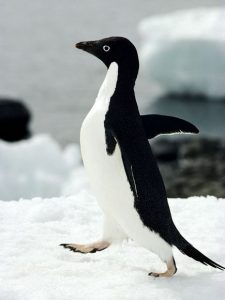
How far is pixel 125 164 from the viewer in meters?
2.47

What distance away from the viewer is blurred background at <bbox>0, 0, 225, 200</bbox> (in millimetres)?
10102

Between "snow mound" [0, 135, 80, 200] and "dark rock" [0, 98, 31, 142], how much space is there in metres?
4.79

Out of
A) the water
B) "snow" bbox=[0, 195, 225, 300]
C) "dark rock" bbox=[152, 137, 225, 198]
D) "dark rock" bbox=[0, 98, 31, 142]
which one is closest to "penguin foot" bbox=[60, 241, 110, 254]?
"snow" bbox=[0, 195, 225, 300]

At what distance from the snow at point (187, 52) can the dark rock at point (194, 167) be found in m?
3.00

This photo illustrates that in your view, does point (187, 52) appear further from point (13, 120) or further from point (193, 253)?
point (193, 253)

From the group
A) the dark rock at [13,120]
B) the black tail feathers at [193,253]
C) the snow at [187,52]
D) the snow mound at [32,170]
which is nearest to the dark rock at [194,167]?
the snow mound at [32,170]

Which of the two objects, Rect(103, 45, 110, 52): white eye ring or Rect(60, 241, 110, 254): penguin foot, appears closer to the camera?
Rect(103, 45, 110, 52): white eye ring

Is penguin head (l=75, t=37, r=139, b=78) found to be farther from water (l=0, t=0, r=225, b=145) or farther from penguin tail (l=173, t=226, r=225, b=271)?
water (l=0, t=0, r=225, b=145)

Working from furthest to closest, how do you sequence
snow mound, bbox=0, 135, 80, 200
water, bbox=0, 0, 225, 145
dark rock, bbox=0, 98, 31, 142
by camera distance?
water, bbox=0, 0, 225, 145 < dark rock, bbox=0, 98, 31, 142 < snow mound, bbox=0, 135, 80, 200

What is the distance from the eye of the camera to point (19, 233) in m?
3.00

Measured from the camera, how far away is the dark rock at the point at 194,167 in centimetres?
1008

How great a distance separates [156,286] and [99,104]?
69 cm

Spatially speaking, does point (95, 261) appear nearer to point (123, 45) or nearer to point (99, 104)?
point (99, 104)

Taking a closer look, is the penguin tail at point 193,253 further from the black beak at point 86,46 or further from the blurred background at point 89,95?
the blurred background at point 89,95
